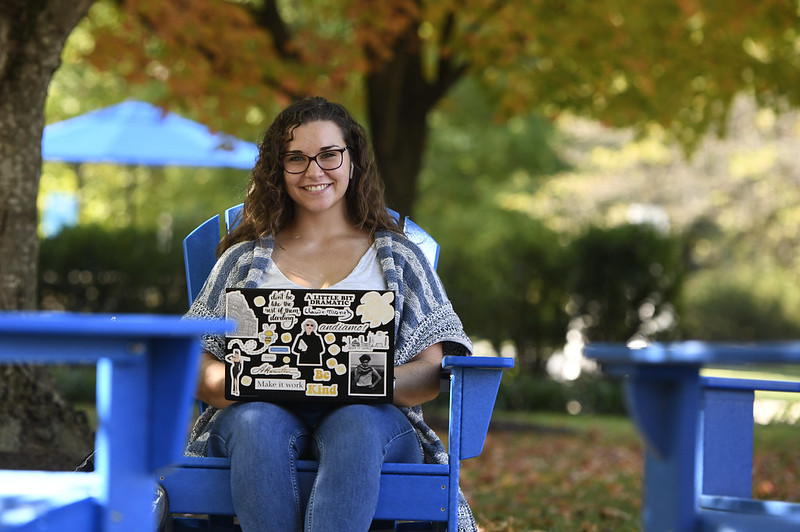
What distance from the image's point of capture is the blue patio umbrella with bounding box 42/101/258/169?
9.55 metres

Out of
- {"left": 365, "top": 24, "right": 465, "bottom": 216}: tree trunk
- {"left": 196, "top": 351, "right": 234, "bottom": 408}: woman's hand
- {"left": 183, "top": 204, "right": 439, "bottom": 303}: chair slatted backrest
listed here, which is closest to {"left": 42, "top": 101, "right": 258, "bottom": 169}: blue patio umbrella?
{"left": 365, "top": 24, "right": 465, "bottom": 216}: tree trunk

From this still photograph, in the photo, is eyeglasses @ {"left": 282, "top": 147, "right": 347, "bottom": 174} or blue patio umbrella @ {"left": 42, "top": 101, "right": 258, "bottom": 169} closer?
eyeglasses @ {"left": 282, "top": 147, "right": 347, "bottom": 174}

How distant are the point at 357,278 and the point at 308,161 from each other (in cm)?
38

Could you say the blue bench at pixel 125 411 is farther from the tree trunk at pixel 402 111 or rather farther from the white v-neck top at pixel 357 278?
the tree trunk at pixel 402 111

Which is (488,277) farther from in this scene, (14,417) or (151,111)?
(14,417)

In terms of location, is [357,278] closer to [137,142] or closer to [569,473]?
[569,473]

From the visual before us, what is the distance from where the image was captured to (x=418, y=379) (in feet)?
9.68

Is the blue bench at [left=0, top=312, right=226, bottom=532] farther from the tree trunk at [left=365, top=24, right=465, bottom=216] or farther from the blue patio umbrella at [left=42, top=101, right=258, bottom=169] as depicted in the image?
the blue patio umbrella at [left=42, top=101, right=258, bottom=169]

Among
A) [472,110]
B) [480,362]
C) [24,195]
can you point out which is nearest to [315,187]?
[480,362]

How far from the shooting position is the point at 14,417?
4332 mm

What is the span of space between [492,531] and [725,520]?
2.45 m

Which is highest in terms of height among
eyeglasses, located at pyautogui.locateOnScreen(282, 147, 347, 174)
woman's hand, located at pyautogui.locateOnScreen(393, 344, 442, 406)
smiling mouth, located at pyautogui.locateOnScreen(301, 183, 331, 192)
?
eyeglasses, located at pyautogui.locateOnScreen(282, 147, 347, 174)

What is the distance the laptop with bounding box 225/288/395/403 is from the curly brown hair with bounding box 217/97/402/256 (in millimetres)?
598

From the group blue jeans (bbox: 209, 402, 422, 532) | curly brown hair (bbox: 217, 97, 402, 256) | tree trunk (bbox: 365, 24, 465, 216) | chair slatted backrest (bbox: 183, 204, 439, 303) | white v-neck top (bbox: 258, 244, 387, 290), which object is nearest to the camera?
blue jeans (bbox: 209, 402, 422, 532)
